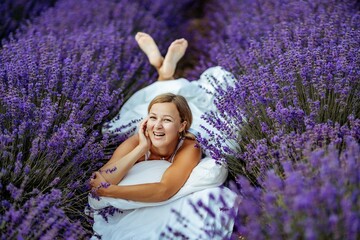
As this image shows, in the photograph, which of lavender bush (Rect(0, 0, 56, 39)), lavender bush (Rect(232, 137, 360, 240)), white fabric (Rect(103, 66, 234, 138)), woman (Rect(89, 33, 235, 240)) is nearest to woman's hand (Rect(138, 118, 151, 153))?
woman (Rect(89, 33, 235, 240))

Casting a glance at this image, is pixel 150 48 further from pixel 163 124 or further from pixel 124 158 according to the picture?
pixel 124 158

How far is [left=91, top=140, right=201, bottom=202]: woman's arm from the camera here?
2262 mm

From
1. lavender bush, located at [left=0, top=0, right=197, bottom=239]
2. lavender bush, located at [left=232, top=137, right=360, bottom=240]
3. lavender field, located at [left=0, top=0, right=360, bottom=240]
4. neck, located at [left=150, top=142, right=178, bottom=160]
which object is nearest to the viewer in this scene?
lavender bush, located at [left=232, top=137, right=360, bottom=240]

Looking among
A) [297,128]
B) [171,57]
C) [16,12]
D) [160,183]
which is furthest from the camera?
[16,12]

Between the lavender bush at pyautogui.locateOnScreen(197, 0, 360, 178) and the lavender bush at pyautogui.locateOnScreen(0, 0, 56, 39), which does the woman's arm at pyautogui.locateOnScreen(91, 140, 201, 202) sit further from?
the lavender bush at pyautogui.locateOnScreen(0, 0, 56, 39)

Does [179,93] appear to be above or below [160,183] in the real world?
below

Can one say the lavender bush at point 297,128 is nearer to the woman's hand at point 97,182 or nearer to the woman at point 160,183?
the woman at point 160,183

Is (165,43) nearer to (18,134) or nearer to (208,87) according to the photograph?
(208,87)

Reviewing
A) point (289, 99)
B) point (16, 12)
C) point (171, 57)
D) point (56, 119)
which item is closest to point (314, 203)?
point (289, 99)

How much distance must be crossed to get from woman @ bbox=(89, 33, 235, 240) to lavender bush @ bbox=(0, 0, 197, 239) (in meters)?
0.12

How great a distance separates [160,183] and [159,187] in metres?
0.02

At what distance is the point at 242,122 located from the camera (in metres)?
2.44

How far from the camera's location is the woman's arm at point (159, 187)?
2.26 metres

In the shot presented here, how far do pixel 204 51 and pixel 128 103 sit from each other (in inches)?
52.2
